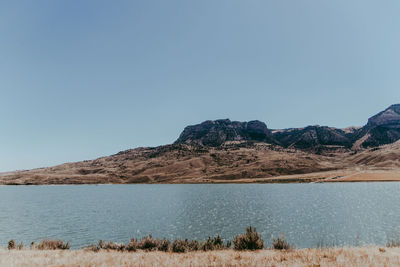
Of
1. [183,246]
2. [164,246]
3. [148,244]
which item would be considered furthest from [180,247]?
[148,244]

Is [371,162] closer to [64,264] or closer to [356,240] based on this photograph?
[356,240]

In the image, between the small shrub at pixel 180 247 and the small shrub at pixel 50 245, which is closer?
the small shrub at pixel 180 247

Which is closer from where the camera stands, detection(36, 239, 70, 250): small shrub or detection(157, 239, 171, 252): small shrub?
detection(157, 239, 171, 252): small shrub

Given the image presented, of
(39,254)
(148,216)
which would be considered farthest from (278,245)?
(148,216)

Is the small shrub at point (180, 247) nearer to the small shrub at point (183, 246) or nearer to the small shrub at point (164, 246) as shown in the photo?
the small shrub at point (183, 246)

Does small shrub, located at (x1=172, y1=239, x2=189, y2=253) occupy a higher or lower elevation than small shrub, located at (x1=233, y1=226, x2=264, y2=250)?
higher

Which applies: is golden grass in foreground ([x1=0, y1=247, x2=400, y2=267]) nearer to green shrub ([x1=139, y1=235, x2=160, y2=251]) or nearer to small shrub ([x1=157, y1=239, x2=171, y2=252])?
small shrub ([x1=157, y1=239, x2=171, y2=252])

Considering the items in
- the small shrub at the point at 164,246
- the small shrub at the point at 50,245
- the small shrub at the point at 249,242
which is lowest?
the small shrub at the point at 249,242

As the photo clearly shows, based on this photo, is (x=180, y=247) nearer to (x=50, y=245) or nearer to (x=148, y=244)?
(x=148, y=244)

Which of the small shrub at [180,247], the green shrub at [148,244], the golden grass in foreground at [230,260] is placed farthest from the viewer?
the green shrub at [148,244]

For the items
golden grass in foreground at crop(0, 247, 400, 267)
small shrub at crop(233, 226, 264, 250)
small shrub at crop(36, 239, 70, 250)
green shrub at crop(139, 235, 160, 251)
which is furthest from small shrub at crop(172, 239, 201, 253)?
small shrub at crop(36, 239, 70, 250)

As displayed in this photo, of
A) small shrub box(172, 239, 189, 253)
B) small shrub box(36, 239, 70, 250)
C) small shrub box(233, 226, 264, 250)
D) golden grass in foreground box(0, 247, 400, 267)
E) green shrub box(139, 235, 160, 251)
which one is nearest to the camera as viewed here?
golden grass in foreground box(0, 247, 400, 267)

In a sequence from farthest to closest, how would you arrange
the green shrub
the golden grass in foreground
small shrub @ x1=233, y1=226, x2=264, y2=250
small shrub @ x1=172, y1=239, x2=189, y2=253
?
the green shrub < small shrub @ x1=233, y1=226, x2=264, y2=250 < small shrub @ x1=172, y1=239, x2=189, y2=253 < the golden grass in foreground

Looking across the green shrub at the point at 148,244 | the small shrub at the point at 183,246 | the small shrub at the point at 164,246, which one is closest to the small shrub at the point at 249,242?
the small shrub at the point at 183,246
